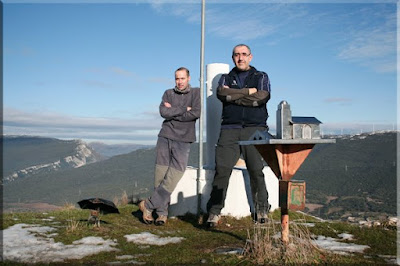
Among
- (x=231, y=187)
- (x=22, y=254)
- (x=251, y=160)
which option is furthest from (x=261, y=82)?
(x=22, y=254)

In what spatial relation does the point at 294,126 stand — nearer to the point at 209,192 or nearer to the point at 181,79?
the point at 181,79

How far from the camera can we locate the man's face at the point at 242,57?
704cm

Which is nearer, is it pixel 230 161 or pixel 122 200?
pixel 230 161

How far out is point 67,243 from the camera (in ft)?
19.1

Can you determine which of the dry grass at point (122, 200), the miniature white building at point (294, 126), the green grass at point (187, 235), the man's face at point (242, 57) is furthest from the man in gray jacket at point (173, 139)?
the miniature white building at point (294, 126)

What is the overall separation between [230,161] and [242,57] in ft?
5.79

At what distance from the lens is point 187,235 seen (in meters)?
6.53

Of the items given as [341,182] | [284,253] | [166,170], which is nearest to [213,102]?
[166,170]

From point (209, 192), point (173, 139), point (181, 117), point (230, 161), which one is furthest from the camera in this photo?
point (209, 192)

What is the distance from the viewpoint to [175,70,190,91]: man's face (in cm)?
777

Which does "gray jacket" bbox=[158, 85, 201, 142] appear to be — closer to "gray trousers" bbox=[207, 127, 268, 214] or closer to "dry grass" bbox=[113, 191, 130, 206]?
"gray trousers" bbox=[207, 127, 268, 214]

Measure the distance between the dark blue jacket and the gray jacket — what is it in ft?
2.90

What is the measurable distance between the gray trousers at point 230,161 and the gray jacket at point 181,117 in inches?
34.6

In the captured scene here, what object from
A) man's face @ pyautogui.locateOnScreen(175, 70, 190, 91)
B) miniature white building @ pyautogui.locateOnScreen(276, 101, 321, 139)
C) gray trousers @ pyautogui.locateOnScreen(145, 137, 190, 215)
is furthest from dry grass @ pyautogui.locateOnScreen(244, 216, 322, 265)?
man's face @ pyautogui.locateOnScreen(175, 70, 190, 91)
